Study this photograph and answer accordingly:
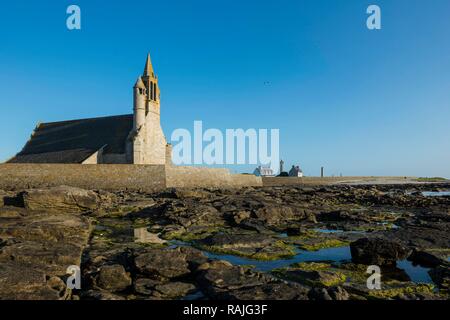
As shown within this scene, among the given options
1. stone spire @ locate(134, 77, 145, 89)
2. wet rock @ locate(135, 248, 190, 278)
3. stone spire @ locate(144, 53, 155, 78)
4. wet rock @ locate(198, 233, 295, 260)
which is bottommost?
wet rock @ locate(198, 233, 295, 260)

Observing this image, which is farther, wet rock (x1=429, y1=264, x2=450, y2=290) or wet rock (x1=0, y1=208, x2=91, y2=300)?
wet rock (x1=429, y1=264, x2=450, y2=290)

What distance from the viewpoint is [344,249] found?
9.66 meters

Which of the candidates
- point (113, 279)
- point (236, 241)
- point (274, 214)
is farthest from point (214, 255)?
point (274, 214)

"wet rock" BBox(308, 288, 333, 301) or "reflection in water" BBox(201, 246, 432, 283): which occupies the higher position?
"wet rock" BBox(308, 288, 333, 301)

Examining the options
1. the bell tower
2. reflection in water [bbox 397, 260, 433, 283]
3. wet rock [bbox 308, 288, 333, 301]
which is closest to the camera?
wet rock [bbox 308, 288, 333, 301]

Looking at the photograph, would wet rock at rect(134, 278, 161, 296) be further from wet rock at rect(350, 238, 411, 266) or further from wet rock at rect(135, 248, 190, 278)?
wet rock at rect(350, 238, 411, 266)

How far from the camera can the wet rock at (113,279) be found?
6066 millimetres

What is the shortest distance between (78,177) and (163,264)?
80.8 feet

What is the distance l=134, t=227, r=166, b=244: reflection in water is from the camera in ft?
34.0

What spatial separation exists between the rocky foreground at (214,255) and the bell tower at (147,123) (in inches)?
968

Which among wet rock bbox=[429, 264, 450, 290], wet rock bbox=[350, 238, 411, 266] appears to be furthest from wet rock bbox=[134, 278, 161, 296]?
wet rock bbox=[429, 264, 450, 290]

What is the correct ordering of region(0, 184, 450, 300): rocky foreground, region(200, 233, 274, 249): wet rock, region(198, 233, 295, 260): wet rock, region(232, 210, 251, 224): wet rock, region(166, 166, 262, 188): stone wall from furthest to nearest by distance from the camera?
region(166, 166, 262, 188): stone wall
region(232, 210, 251, 224): wet rock
region(200, 233, 274, 249): wet rock
region(198, 233, 295, 260): wet rock
region(0, 184, 450, 300): rocky foreground

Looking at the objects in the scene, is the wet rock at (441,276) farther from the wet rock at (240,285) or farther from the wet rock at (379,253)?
the wet rock at (240,285)

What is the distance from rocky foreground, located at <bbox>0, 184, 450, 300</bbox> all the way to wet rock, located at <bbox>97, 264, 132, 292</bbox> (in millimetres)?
19
